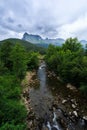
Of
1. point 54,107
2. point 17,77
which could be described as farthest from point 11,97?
point 17,77

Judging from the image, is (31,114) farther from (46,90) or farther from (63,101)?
(46,90)

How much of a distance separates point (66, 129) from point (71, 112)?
496 cm

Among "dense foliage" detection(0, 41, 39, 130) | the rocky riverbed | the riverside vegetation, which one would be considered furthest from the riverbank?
"dense foliage" detection(0, 41, 39, 130)

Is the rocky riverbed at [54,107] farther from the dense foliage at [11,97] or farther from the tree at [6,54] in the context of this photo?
the tree at [6,54]

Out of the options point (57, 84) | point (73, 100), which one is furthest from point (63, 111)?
point (57, 84)

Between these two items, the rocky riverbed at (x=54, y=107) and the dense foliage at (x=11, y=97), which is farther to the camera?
the rocky riverbed at (x=54, y=107)

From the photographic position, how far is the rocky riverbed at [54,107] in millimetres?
23406

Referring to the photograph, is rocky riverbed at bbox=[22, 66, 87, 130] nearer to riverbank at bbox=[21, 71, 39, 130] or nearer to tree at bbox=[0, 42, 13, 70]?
riverbank at bbox=[21, 71, 39, 130]

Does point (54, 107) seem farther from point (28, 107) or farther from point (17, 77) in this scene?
point (17, 77)

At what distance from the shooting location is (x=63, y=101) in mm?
31000

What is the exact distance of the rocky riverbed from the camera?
23406mm

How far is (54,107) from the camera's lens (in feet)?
94.2

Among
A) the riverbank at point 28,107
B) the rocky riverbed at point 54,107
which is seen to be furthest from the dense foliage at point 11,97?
the rocky riverbed at point 54,107

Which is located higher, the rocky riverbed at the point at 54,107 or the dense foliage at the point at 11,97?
the dense foliage at the point at 11,97
